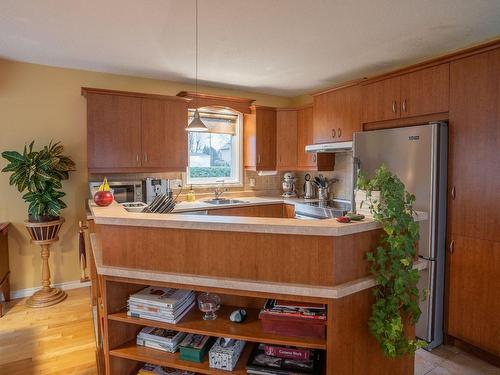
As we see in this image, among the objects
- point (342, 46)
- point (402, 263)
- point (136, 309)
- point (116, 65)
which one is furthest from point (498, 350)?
point (116, 65)

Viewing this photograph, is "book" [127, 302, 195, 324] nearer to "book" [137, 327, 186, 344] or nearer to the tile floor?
"book" [137, 327, 186, 344]

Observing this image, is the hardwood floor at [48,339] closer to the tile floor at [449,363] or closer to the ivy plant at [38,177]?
the ivy plant at [38,177]

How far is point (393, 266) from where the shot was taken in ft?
5.00

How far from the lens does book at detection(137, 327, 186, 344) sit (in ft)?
5.81

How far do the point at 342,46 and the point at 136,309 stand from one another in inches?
112

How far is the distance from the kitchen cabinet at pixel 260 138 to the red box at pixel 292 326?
127 inches

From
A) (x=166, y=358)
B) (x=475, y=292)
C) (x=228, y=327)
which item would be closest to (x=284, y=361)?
(x=228, y=327)

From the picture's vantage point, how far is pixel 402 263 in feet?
4.98

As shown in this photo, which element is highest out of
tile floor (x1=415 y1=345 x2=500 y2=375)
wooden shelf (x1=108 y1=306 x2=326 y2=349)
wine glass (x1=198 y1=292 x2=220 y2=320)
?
wine glass (x1=198 y1=292 x2=220 y2=320)

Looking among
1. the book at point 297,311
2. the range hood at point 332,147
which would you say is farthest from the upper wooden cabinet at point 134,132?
the book at point 297,311

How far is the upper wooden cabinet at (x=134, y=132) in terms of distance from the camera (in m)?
3.50

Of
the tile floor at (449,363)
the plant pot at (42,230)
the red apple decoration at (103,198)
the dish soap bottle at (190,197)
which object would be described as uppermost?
the red apple decoration at (103,198)

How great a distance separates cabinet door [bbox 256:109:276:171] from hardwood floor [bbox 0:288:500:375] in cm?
293

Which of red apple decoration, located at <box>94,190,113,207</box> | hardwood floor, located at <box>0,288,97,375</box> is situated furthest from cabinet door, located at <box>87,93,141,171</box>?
hardwood floor, located at <box>0,288,97,375</box>
